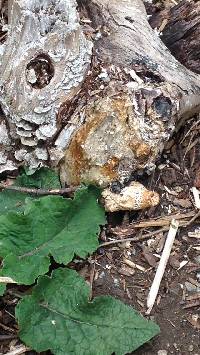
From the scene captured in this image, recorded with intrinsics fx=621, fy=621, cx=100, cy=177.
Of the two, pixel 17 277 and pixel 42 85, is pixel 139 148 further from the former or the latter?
pixel 17 277

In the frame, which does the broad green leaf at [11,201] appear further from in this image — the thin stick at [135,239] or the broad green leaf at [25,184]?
the thin stick at [135,239]

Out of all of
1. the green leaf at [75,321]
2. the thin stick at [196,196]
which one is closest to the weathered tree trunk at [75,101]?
the thin stick at [196,196]

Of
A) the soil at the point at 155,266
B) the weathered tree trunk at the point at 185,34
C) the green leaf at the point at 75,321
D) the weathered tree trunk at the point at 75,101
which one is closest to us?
the green leaf at the point at 75,321

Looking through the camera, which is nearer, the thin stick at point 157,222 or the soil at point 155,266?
the soil at point 155,266

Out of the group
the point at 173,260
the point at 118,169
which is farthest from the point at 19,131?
the point at 173,260

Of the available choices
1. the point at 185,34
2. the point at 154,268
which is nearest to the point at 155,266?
the point at 154,268

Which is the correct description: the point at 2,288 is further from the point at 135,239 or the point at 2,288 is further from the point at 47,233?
the point at 135,239
